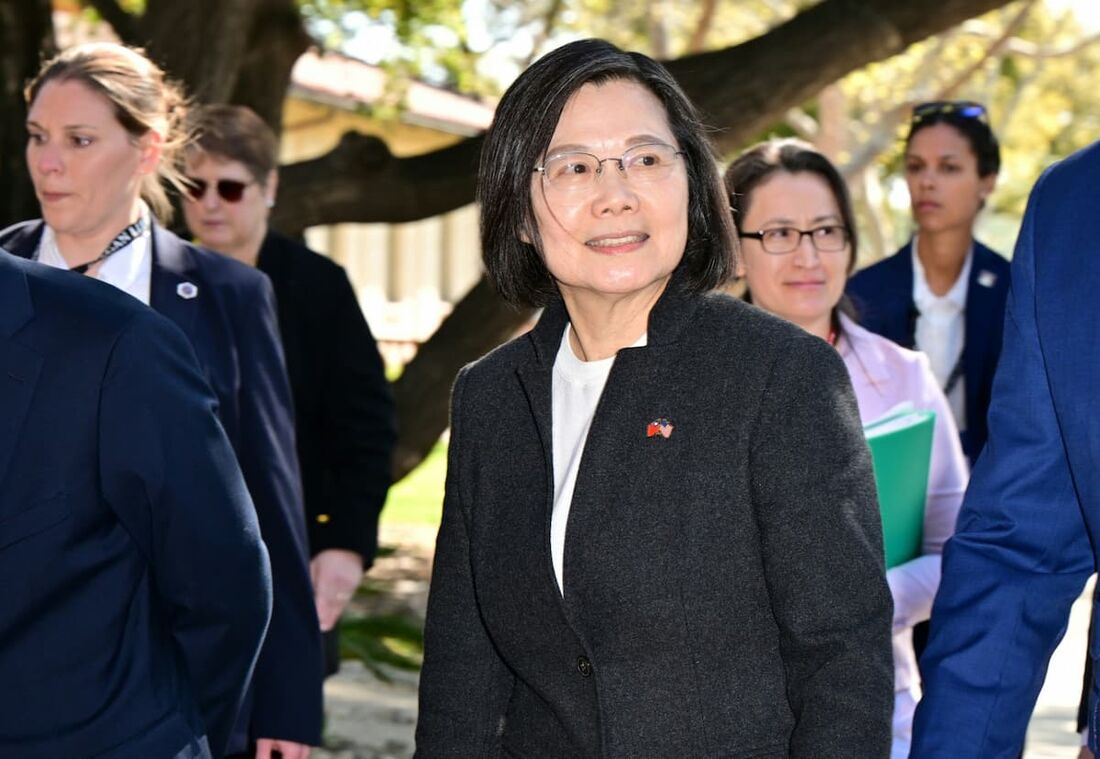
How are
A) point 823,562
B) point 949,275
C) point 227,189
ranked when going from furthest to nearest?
point 949,275 → point 227,189 → point 823,562

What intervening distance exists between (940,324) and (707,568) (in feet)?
11.2

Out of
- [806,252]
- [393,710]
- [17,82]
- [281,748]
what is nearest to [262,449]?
[281,748]

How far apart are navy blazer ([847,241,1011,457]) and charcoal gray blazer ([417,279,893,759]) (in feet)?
9.16

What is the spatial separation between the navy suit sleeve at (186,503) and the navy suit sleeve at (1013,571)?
1117 millimetres

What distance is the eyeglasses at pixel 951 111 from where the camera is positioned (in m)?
6.02

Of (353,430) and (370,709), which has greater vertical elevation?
(353,430)

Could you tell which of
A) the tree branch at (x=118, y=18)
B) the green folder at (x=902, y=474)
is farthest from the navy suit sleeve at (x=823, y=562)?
the tree branch at (x=118, y=18)

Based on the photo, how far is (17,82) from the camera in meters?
7.65

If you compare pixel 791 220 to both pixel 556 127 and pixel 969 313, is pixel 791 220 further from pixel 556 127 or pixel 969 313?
pixel 969 313

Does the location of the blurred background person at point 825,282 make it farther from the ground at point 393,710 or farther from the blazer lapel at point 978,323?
the ground at point 393,710

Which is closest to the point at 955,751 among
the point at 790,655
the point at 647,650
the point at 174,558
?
the point at 790,655

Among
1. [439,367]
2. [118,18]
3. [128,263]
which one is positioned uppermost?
[118,18]

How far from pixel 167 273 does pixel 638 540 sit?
167 centimetres

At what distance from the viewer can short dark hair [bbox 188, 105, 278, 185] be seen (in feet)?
17.1
